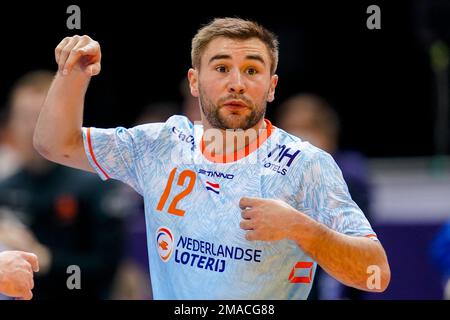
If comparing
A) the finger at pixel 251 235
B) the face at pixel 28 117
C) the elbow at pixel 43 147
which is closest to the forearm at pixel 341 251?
the finger at pixel 251 235

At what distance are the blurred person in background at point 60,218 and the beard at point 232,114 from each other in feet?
9.83

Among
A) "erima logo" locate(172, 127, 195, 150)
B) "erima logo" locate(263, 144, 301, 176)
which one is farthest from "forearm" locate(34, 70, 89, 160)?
"erima logo" locate(263, 144, 301, 176)

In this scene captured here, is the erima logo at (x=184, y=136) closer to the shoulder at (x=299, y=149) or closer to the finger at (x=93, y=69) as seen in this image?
the shoulder at (x=299, y=149)

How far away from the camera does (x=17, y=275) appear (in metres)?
4.89

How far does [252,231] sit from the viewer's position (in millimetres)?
4539

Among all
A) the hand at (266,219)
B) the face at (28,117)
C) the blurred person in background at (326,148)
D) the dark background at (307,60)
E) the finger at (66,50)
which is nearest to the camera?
the hand at (266,219)

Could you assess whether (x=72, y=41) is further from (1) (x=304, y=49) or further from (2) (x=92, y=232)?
(1) (x=304, y=49)

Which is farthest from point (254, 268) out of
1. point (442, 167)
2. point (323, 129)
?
point (442, 167)

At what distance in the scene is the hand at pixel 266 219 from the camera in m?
4.51

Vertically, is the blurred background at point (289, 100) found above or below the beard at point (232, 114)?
below

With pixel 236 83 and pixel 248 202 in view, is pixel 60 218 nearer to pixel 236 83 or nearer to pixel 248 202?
pixel 236 83

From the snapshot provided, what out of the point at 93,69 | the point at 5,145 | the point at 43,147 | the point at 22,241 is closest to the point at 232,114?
the point at 93,69
